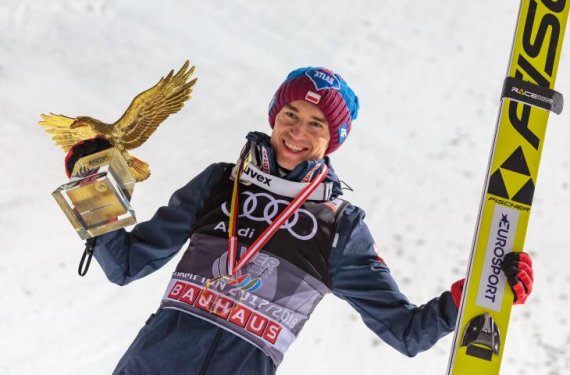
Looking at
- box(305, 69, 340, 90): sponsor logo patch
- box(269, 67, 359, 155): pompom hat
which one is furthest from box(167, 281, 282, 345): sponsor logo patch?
box(305, 69, 340, 90): sponsor logo patch

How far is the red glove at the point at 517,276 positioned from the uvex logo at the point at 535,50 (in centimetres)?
40

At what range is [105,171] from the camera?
7.86ft

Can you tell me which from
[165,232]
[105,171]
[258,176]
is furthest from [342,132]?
[105,171]

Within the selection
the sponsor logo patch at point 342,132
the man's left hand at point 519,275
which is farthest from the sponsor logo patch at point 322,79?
the man's left hand at point 519,275

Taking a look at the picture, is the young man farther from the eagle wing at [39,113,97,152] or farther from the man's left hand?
the eagle wing at [39,113,97,152]

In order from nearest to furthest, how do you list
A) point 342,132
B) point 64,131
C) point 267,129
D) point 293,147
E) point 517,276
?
A: 1. point 517,276
2. point 64,131
3. point 293,147
4. point 342,132
5. point 267,129

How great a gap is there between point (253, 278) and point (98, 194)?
1.67 feet

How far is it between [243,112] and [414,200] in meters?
1.22

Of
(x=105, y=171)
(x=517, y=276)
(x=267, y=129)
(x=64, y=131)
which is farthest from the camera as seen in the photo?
(x=267, y=129)

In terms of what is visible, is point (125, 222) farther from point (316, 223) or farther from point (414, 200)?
point (414, 200)

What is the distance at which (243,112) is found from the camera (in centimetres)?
546

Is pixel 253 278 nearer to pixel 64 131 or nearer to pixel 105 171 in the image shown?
pixel 105 171

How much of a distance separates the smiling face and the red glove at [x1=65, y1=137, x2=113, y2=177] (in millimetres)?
536

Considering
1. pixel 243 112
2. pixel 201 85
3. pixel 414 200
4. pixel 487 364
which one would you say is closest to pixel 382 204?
pixel 414 200
